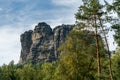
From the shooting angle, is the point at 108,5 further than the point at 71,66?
No

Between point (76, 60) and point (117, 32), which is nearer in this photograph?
point (117, 32)

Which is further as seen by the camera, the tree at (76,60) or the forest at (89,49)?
the tree at (76,60)

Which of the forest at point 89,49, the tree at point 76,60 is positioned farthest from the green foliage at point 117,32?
the tree at point 76,60

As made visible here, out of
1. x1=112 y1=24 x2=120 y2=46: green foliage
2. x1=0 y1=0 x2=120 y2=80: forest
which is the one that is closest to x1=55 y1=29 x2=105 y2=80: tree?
x1=0 y1=0 x2=120 y2=80: forest

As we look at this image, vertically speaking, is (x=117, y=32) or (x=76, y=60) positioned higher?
(x=117, y=32)

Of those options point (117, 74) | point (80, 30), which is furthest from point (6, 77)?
point (80, 30)

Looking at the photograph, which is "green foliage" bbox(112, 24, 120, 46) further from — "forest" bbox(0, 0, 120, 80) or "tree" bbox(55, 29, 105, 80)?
"tree" bbox(55, 29, 105, 80)

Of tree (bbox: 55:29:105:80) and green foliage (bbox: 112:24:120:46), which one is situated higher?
green foliage (bbox: 112:24:120:46)

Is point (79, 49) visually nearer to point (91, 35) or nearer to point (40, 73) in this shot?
point (91, 35)

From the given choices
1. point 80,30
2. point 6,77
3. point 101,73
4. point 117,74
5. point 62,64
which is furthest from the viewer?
point 6,77

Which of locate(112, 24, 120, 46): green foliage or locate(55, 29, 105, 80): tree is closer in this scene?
locate(112, 24, 120, 46): green foliage

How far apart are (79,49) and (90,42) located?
3.26 m

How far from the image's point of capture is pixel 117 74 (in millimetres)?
68188

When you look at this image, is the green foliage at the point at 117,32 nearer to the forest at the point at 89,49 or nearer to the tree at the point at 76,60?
the forest at the point at 89,49
